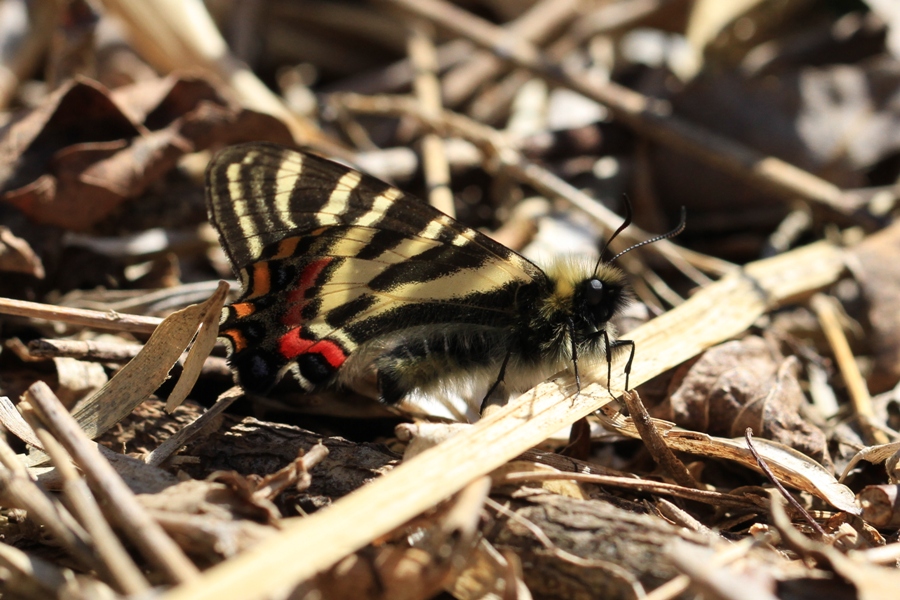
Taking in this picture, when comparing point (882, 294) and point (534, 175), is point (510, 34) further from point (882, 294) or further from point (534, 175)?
point (882, 294)

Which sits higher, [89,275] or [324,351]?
[89,275]

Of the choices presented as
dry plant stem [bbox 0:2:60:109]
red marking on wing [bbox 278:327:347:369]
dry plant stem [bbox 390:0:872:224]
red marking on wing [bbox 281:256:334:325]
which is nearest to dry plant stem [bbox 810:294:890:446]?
dry plant stem [bbox 390:0:872:224]

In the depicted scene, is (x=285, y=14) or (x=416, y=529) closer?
(x=416, y=529)

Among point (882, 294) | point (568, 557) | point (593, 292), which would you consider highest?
point (882, 294)

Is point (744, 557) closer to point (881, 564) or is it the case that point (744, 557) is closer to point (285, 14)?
point (881, 564)

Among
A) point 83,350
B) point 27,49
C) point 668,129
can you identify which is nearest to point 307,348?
point 83,350

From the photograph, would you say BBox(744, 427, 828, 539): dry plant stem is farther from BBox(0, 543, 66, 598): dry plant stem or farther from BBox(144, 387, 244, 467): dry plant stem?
BBox(0, 543, 66, 598): dry plant stem

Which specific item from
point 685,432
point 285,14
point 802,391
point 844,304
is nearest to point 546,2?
point 285,14
